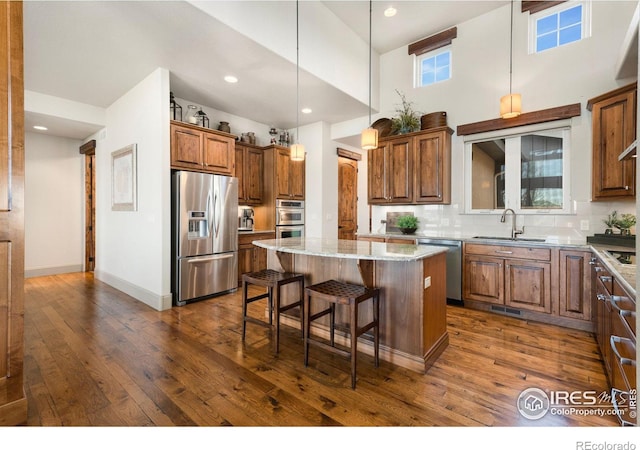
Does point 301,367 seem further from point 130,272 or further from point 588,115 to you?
point 588,115

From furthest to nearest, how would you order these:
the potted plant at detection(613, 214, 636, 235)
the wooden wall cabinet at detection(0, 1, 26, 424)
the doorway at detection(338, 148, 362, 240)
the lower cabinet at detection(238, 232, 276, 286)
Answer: the doorway at detection(338, 148, 362, 240)
the lower cabinet at detection(238, 232, 276, 286)
the potted plant at detection(613, 214, 636, 235)
the wooden wall cabinet at detection(0, 1, 26, 424)

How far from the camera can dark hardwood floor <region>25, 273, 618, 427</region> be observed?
5.52 ft

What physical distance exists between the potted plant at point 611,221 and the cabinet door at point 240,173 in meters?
4.88

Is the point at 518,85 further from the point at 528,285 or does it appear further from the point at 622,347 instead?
the point at 622,347

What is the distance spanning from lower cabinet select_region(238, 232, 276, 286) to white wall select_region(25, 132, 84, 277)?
3.65 meters

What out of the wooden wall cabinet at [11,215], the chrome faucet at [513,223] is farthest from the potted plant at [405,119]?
the wooden wall cabinet at [11,215]


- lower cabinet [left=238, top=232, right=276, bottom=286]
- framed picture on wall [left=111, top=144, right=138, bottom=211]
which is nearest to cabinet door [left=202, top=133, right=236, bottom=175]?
framed picture on wall [left=111, top=144, right=138, bottom=211]

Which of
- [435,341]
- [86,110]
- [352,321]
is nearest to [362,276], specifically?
[352,321]

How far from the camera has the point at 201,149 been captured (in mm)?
4125

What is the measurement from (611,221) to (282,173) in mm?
4466

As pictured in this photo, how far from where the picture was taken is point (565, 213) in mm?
3465

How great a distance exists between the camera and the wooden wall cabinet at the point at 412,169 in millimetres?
4145

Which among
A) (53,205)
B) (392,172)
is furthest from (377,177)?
(53,205)

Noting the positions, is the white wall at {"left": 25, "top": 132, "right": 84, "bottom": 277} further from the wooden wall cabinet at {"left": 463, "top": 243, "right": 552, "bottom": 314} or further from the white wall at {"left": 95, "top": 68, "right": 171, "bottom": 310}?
the wooden wall cabinet at {"left": 463, "top": 243, "right": 552, "bottom": 314}
